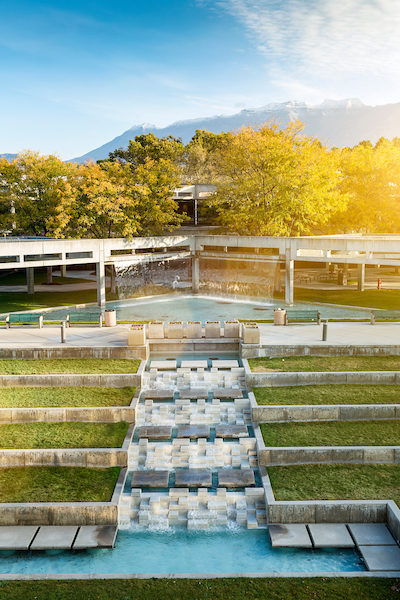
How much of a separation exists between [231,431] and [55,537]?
574 centimetres

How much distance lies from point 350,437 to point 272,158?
2924cm

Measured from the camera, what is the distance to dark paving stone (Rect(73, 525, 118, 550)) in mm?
10930

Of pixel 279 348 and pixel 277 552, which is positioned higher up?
pixel 279 348

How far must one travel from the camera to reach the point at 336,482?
40.8 feet


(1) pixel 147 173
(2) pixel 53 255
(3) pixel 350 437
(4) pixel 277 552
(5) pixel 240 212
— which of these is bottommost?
(4) pixel 277 552

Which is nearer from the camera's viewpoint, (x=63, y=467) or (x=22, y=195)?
(x=63, y=467)

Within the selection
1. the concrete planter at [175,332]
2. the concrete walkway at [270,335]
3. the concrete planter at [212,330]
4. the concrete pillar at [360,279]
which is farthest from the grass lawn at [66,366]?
the concrete pillar at [360,279]

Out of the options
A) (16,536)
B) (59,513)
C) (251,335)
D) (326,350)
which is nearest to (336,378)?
(326,350)

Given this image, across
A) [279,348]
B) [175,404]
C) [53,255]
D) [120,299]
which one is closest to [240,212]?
[120,299]

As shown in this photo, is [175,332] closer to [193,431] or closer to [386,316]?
[193,431]

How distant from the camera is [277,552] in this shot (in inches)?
424

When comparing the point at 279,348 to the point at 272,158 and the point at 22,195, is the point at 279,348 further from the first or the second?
the point at 22,195

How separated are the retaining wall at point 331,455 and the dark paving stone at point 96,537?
4.11 metres

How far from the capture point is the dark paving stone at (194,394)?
57.1 ft
